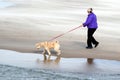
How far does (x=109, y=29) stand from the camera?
22.2 metres

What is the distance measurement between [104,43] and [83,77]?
5.47m

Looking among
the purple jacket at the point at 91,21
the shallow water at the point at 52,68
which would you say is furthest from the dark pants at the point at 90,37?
the shallow water at the point at 52,68

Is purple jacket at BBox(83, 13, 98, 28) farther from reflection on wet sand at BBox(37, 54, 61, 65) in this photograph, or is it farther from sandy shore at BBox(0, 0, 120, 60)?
reflection on wet sand at BBox(37, 54, 61, 65)

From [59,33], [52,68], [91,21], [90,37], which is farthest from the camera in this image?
[59,33]

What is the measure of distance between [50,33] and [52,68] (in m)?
6.38

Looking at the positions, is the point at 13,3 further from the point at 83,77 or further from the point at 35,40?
the point at 83,77

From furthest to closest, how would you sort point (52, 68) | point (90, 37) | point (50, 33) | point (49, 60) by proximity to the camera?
point (50, 33) < point (90, 37) < point (49, 60) < point (52, 68)

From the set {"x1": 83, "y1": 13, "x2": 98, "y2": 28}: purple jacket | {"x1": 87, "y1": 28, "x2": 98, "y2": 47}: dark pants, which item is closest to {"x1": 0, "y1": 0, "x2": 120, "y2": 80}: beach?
{"x1": 87, "y1": 28, "x2": 98, "y2": 47}: dark pants

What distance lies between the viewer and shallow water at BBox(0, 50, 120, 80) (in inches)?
520

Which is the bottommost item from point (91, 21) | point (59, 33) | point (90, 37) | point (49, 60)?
point (59, 33)

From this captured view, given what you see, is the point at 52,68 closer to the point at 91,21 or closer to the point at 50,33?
the point at 91,21

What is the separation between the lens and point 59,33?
20547mm

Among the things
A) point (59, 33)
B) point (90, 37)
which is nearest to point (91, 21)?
point (90, 37)

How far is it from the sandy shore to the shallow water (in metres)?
0.81
